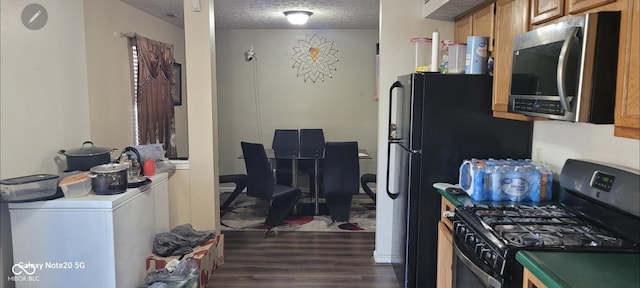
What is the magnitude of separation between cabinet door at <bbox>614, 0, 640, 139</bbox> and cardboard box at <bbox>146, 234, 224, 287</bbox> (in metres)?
2.53

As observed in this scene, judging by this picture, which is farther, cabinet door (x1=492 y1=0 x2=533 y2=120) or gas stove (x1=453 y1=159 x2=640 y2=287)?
cabinet door (x1=492 y1=0 x2=533 y2=120)

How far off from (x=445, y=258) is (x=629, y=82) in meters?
1.27

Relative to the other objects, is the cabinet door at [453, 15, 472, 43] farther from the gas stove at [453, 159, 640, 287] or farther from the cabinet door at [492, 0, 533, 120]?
the gas stove at [453, 159, 640, 287]

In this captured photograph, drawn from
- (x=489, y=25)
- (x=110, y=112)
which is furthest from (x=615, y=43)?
(x=110, y=112)

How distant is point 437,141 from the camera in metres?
2.59

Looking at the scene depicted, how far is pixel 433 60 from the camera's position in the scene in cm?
286

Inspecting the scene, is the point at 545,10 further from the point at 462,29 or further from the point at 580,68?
the point at 462,29

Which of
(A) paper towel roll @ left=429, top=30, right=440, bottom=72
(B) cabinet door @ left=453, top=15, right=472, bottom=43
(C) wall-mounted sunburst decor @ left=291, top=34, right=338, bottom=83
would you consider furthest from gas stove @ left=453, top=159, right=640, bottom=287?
(C) wall-mounted sunburst decor @ left=291, top=34, right=338, bottom=83

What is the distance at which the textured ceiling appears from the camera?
4129mm

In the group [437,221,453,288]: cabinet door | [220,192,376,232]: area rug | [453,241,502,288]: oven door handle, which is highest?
[453,241,502,288]: oven door handle

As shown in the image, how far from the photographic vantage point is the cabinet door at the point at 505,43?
6.91ft

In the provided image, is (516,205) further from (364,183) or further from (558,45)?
(364,183)

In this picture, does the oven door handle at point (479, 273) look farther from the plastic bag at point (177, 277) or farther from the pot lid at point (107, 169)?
the pot lid at point (107, 169)

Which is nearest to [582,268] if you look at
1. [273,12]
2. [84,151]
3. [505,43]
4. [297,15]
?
[505,43]
